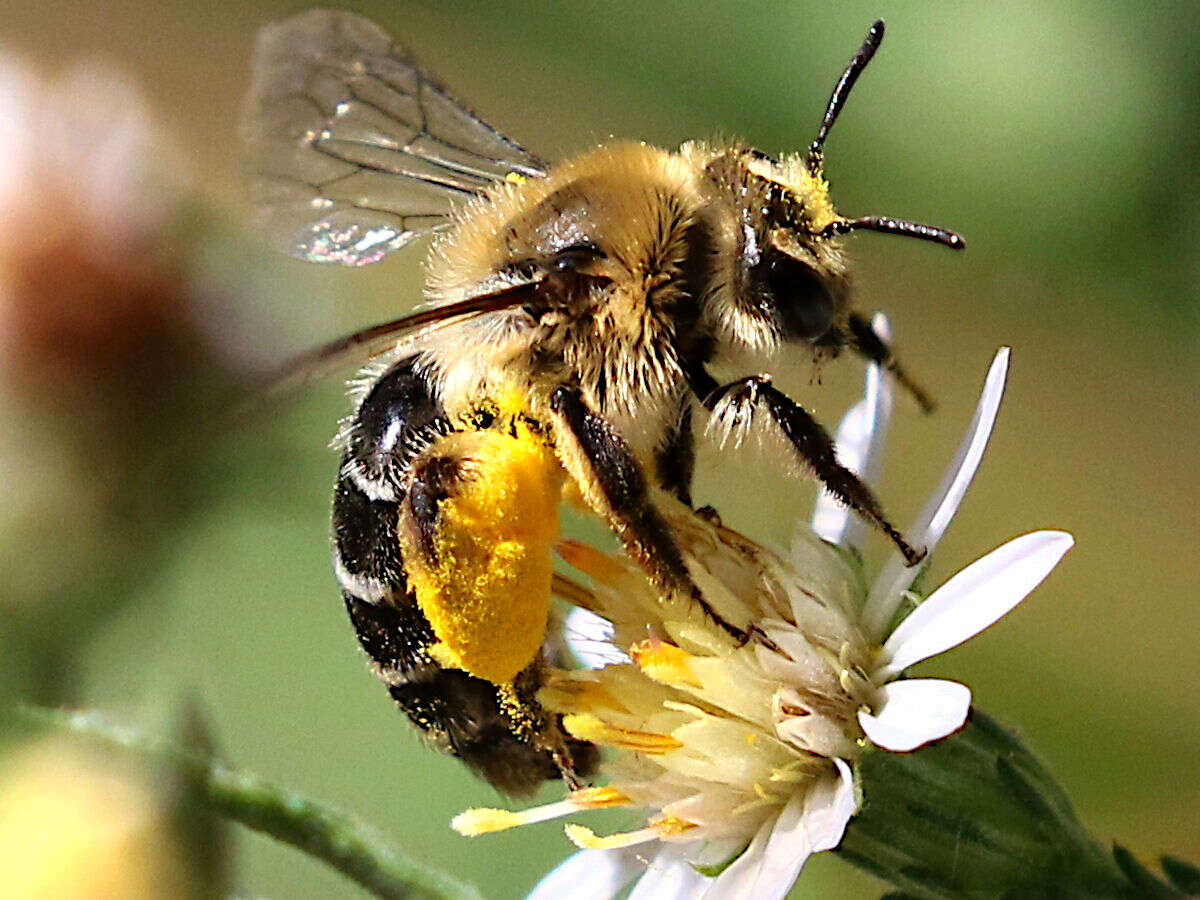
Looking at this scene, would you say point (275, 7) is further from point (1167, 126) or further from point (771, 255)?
point (771, 255)

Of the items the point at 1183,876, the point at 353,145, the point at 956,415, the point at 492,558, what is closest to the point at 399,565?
the point at 492,558

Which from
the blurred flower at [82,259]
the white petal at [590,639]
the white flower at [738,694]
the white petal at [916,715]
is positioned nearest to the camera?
the white petal at [916,715]

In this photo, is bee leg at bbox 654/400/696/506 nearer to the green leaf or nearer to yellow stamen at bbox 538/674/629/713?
yellow stamen at bbox 538/674/629/713

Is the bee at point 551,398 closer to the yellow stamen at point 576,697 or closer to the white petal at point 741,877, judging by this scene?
the yellow stamen at point 576,697

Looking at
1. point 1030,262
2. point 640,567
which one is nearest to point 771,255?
point 640,567

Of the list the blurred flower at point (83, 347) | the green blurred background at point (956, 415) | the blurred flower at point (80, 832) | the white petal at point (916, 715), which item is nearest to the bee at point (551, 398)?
the white petal at point (916, 715)

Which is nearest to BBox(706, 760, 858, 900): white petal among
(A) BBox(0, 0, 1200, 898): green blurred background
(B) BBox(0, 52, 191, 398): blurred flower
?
(A) BBox(0, 0, 1200, 898): green blurred background

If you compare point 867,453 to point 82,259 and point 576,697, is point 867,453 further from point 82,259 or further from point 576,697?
point 82,259
